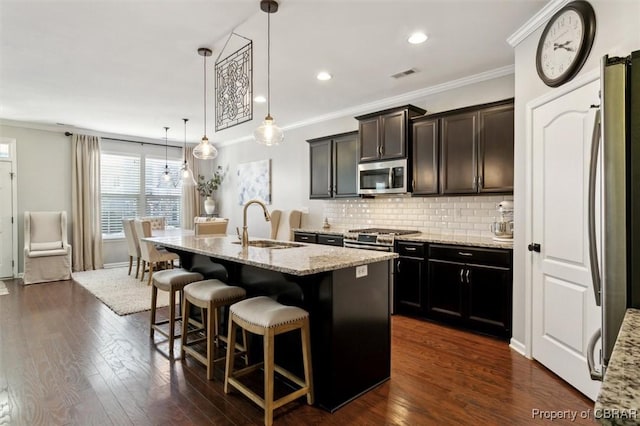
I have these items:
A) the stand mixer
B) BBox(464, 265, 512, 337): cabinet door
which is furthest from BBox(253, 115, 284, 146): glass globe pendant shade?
the stand mixer

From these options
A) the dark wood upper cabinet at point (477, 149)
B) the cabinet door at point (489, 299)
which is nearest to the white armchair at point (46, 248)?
the dark wood upper cabinet at point (477, 149)

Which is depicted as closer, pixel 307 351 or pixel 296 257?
pixel 307 351

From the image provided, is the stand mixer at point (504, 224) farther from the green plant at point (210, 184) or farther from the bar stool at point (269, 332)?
the green plant at point (210, 184)

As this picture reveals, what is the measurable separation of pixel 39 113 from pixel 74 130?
1.05 m

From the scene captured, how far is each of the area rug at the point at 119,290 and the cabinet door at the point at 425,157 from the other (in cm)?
364

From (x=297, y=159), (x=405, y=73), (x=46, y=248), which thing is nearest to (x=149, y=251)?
(x=46, y=248)

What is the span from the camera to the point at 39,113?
5504 mm

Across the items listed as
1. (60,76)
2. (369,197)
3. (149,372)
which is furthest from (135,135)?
(149,372)

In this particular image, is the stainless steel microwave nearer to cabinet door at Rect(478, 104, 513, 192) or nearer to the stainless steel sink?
cabinet door at Rect(478, 104, 513, 192)

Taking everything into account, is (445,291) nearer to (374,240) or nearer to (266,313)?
(374,240)

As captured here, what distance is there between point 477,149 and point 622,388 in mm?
3335

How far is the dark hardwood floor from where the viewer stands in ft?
6.86

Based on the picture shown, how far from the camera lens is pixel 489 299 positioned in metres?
3.33

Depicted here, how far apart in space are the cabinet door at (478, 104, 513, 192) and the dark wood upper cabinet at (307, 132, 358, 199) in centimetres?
174
